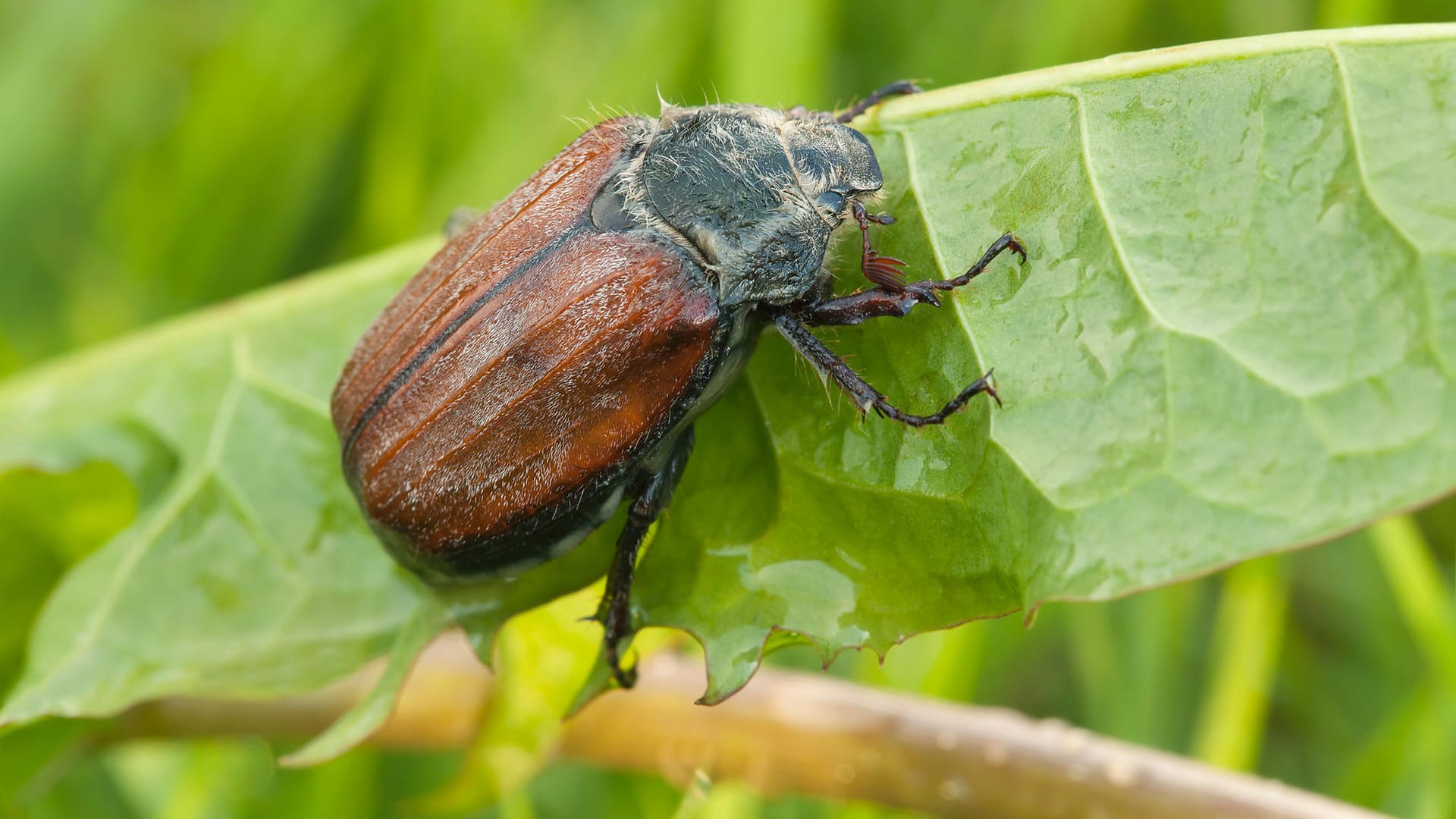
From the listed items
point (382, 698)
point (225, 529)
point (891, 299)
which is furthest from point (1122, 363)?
point (225, 529)

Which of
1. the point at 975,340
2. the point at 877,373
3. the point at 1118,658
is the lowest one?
the point at 1118,658

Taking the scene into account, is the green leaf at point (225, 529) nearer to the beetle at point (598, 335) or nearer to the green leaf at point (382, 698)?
the green leaf at point (382, 698)

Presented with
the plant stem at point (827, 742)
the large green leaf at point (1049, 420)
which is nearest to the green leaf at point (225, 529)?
the large green leaf at point (1049, 420)

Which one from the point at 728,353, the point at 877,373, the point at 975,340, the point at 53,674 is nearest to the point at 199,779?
the point at 53,674

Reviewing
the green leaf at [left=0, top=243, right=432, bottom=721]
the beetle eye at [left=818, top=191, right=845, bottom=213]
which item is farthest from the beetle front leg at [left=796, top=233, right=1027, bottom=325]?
the green leaf at [left=0, top=243, right=432, bottom=721]

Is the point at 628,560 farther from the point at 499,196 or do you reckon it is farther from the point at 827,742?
the point at 499,196

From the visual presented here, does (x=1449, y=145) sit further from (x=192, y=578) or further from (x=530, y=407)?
(x=192, y=578)

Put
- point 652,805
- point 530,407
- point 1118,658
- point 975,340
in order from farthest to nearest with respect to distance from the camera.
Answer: point 1118,658
point 652,805
point 530,407
point 975,340
